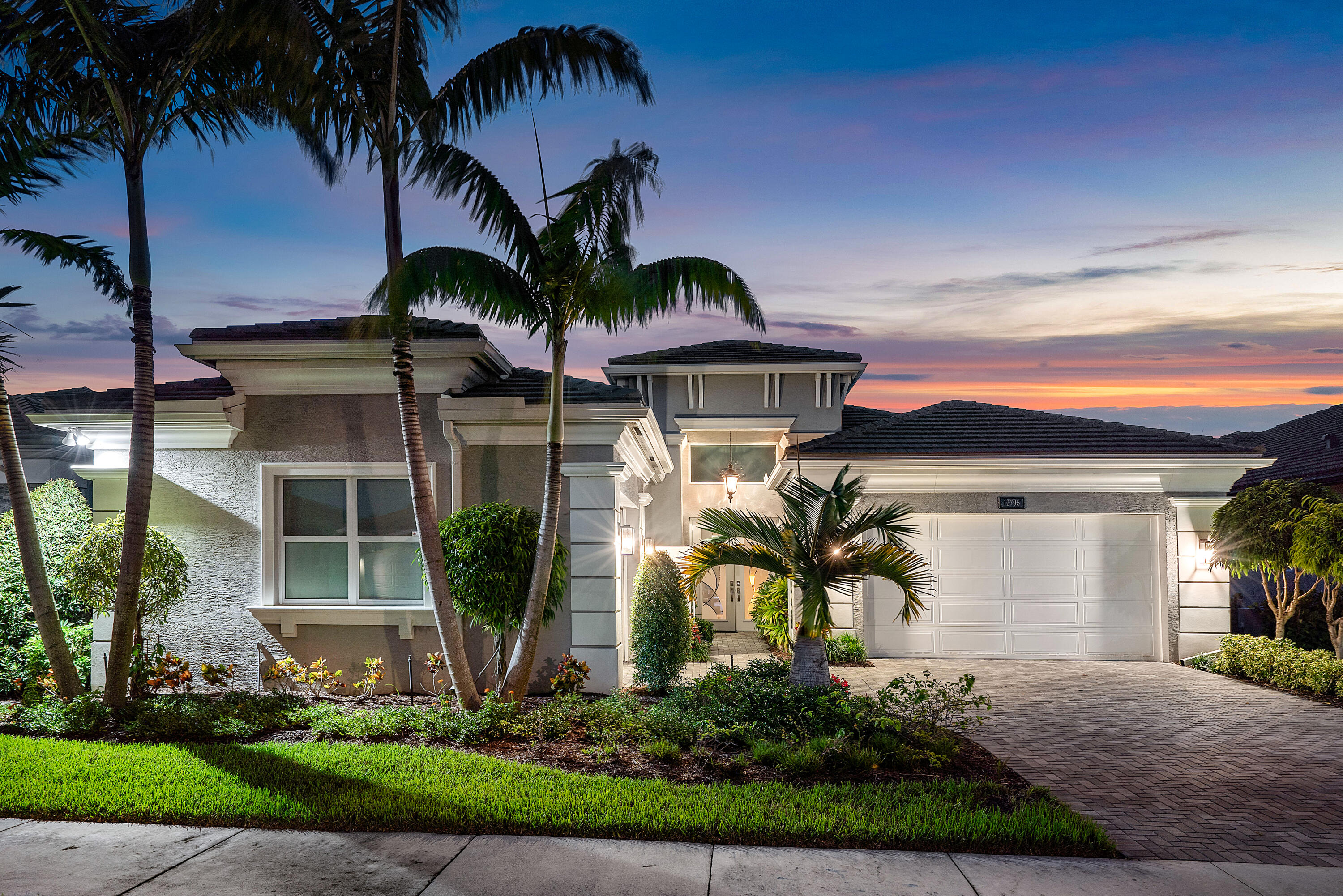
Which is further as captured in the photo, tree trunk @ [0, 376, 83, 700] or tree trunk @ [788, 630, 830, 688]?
tree trunk @ [0, 376, 83, 700]

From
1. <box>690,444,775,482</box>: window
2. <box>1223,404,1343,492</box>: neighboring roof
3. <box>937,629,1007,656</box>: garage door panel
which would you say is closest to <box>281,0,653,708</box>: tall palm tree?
<box>937,629,1007,656</box>: garage door panel

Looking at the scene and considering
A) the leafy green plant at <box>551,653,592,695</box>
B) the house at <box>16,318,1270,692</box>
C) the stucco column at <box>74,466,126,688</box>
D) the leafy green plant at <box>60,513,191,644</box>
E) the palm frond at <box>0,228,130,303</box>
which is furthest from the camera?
the stucco column at <box>74,466,126,688</box>

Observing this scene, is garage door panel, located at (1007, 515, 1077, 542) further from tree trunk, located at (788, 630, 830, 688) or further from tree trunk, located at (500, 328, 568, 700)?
tree trunk, located at (500, 328, 568, 700)

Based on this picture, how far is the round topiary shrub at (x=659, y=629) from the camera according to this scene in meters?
9.82

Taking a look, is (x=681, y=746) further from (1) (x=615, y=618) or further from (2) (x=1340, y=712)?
(2) (x=1340, y=712)

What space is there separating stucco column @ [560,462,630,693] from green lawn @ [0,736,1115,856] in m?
2.69

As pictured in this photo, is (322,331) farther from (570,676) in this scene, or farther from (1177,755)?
(1177,755)

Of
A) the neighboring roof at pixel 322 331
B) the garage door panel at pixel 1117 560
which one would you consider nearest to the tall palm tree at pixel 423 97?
the neighboring roof at pixel 322 331

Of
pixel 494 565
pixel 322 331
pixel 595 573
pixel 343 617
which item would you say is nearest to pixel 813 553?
pixel 595 573

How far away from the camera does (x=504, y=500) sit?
9438 millimetres

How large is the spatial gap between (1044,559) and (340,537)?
1053 cm

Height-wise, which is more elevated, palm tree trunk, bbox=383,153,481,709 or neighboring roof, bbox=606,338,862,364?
neighboring roof, bbox=606,338,862,364

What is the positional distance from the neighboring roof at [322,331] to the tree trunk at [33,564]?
84.2 inches

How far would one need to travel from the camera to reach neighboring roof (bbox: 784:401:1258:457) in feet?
40.1
